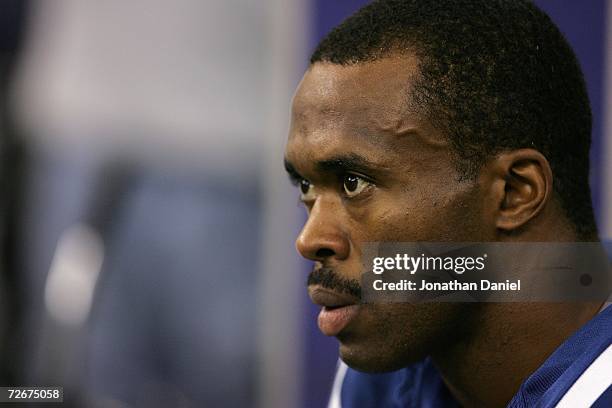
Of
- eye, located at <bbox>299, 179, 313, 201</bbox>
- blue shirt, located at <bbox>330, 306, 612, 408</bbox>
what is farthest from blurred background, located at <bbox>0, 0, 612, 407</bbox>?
blue shirt, located at <bbox>330, 306, 612, 408</bbox>

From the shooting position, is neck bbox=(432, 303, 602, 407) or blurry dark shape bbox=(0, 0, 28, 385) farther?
blurry dark shape bbox=(0, 0, 28, 385)

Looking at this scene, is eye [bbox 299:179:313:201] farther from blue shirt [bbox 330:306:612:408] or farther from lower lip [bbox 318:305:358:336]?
blue shirt [bbox 330:306:612:408]

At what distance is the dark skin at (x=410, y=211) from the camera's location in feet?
2.28

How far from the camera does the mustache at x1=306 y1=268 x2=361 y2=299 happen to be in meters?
0.72

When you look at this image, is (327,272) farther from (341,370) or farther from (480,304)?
(341,370)

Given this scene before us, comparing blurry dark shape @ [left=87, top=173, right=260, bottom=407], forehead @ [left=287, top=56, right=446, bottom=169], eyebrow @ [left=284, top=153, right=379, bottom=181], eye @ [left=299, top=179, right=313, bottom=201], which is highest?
forehead @ [left=287, top=56, right=446, bottom=169]

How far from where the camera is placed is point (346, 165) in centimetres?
71

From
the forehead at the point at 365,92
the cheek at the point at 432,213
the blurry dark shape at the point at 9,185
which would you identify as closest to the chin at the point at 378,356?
the cheek at the point at 432,213

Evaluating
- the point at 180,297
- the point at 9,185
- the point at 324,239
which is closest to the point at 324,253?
the point at 324,239

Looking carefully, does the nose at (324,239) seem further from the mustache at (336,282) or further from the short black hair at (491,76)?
the short black hair at (491,76)

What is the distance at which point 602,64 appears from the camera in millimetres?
1216

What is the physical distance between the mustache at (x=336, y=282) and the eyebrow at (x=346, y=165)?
3.6 inches

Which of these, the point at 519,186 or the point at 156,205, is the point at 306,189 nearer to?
the point at 519,186

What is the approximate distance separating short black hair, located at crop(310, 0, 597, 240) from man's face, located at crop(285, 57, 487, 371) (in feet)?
0.06
